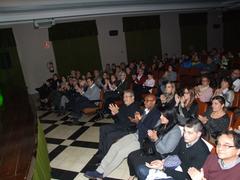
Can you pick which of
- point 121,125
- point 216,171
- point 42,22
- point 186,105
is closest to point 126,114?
point 121,125

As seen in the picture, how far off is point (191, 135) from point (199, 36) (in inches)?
494

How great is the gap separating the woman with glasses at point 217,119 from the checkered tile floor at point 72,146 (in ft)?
4.57

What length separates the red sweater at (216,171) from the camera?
2012 mm

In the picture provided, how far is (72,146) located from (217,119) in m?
2.74

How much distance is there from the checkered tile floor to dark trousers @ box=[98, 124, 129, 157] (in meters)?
0.30

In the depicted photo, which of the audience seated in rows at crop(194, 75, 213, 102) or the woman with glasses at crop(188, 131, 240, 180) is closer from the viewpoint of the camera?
the woman with glasses at crop(188, 131, 240, 180)

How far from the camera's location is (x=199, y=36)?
1383 cm

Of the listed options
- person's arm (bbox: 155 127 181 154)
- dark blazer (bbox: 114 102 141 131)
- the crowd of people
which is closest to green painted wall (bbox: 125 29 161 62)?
the crowd of people

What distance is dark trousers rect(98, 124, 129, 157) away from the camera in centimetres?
383

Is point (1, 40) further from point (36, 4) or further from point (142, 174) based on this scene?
point (142, 174)

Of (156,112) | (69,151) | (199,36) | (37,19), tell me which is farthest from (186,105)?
(199,36)

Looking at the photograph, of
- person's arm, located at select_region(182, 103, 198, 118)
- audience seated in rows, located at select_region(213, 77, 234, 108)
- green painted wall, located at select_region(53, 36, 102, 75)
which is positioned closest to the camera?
person's arm, located at select_region(182, 103, 198, 118)

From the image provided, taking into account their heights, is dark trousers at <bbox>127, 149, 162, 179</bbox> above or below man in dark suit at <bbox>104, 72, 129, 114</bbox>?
below

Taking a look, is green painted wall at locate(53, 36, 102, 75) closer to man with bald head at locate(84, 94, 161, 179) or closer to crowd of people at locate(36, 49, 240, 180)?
crowd of people at locate(36, 49, 240, 180)
